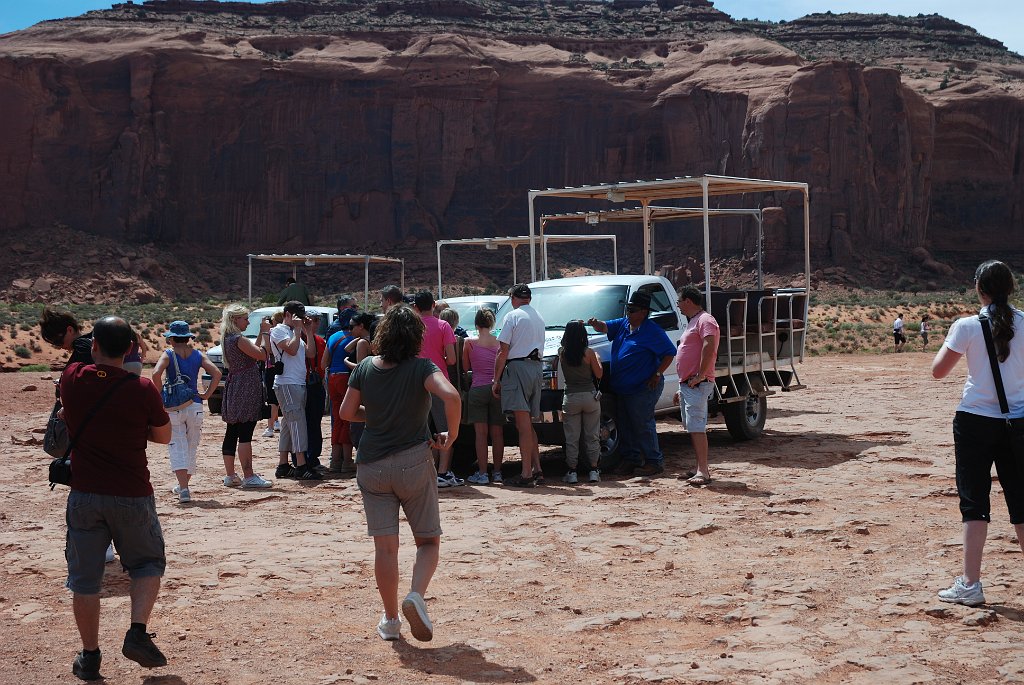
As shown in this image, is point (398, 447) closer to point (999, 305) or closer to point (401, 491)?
point (401, 491)

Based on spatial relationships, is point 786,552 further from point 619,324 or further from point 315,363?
point 315,363

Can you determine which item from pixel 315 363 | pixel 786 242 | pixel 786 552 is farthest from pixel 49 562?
pixel 786 242

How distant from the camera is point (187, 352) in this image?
9.79 meters

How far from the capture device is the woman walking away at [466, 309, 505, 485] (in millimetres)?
10812

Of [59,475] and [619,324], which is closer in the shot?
[59,475]

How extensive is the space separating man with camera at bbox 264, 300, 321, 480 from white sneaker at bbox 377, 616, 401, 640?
551 centimetres

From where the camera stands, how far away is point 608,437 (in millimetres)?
11625

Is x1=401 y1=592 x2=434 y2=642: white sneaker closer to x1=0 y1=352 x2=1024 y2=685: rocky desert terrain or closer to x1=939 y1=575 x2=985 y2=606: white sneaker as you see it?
x1=0 y1=352 x2=1024 y2=685: rocky desert terrain

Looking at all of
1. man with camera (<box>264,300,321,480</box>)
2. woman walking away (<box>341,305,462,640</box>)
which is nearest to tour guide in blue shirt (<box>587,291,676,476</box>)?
man with camera (<box>264,300,321,480</box>)

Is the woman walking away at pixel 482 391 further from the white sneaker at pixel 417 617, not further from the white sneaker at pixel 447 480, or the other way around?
the white sneaker at pixel 417 617

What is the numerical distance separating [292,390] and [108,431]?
19.1ft

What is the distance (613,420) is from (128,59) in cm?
6782

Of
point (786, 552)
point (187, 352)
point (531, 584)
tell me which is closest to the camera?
point (531, 584)

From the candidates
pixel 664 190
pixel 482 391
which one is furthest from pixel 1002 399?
pixel 664 190
